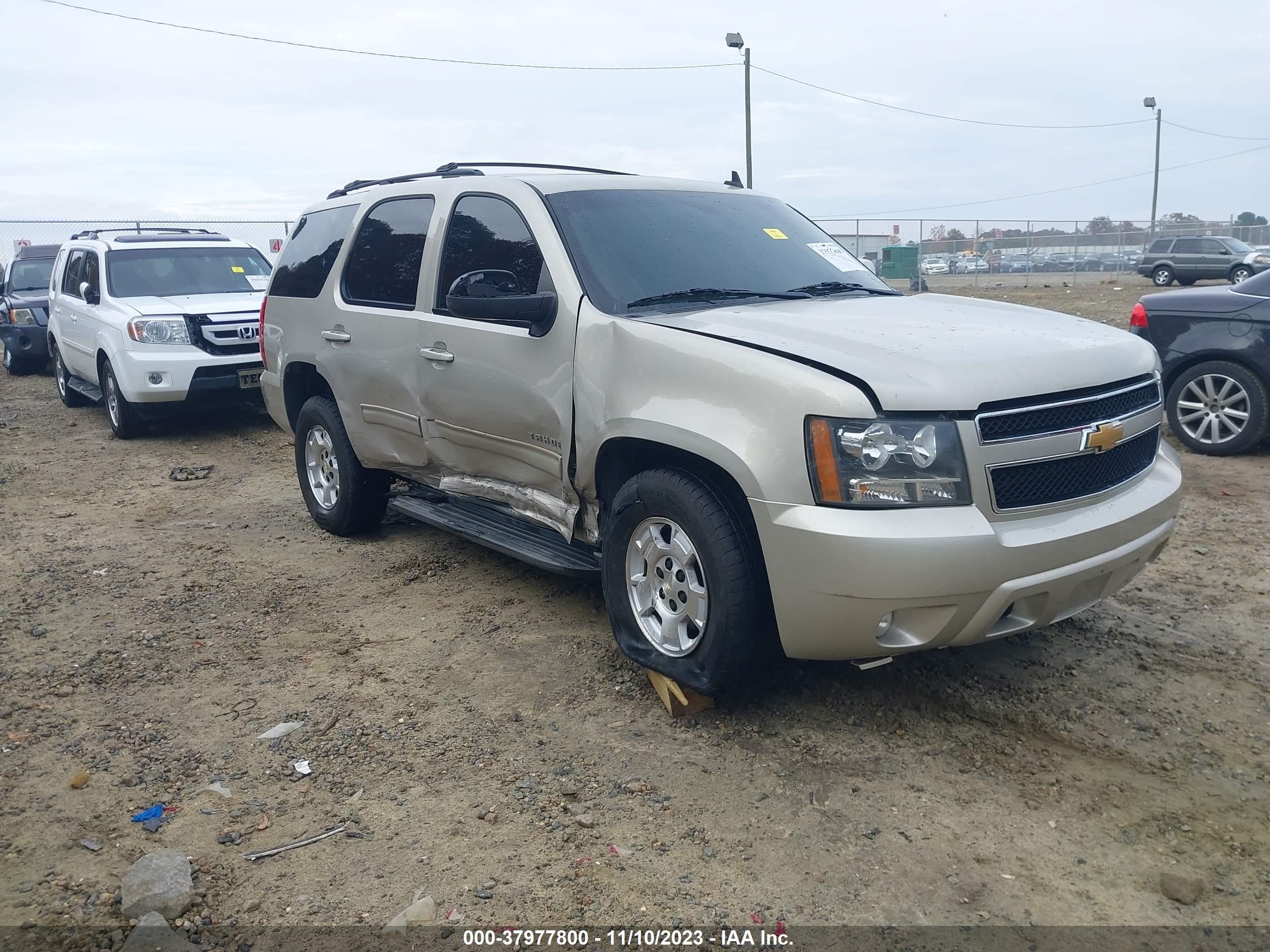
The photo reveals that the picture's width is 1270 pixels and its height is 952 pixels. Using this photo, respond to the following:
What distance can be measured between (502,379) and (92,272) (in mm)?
8583

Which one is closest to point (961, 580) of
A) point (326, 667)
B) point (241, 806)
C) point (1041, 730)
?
point (1041, 730)

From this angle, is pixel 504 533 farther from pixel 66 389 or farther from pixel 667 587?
pixel 66 389

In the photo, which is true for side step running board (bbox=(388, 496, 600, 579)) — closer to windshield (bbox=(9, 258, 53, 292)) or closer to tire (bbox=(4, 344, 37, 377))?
tire (bbox=(4, 344, 37, 377))

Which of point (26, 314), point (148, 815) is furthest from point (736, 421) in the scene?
point (26, 314)

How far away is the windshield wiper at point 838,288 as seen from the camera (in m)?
4.48

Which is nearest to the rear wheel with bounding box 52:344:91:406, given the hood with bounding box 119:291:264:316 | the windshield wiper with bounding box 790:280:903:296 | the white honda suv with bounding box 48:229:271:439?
the white honda suv with bounding box 48:229:271:439

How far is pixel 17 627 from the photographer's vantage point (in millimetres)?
4918

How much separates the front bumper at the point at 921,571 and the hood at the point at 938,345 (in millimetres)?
390

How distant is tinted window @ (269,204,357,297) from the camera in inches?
229

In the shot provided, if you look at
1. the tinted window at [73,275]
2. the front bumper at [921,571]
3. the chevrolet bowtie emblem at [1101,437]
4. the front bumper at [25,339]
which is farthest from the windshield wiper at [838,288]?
the front bumper at [25,339]

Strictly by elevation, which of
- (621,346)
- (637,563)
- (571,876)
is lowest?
(571,876)

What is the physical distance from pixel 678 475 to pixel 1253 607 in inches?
114

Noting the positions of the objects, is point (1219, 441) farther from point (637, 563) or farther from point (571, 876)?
point (571, 876)

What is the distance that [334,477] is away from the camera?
20.5 ft
